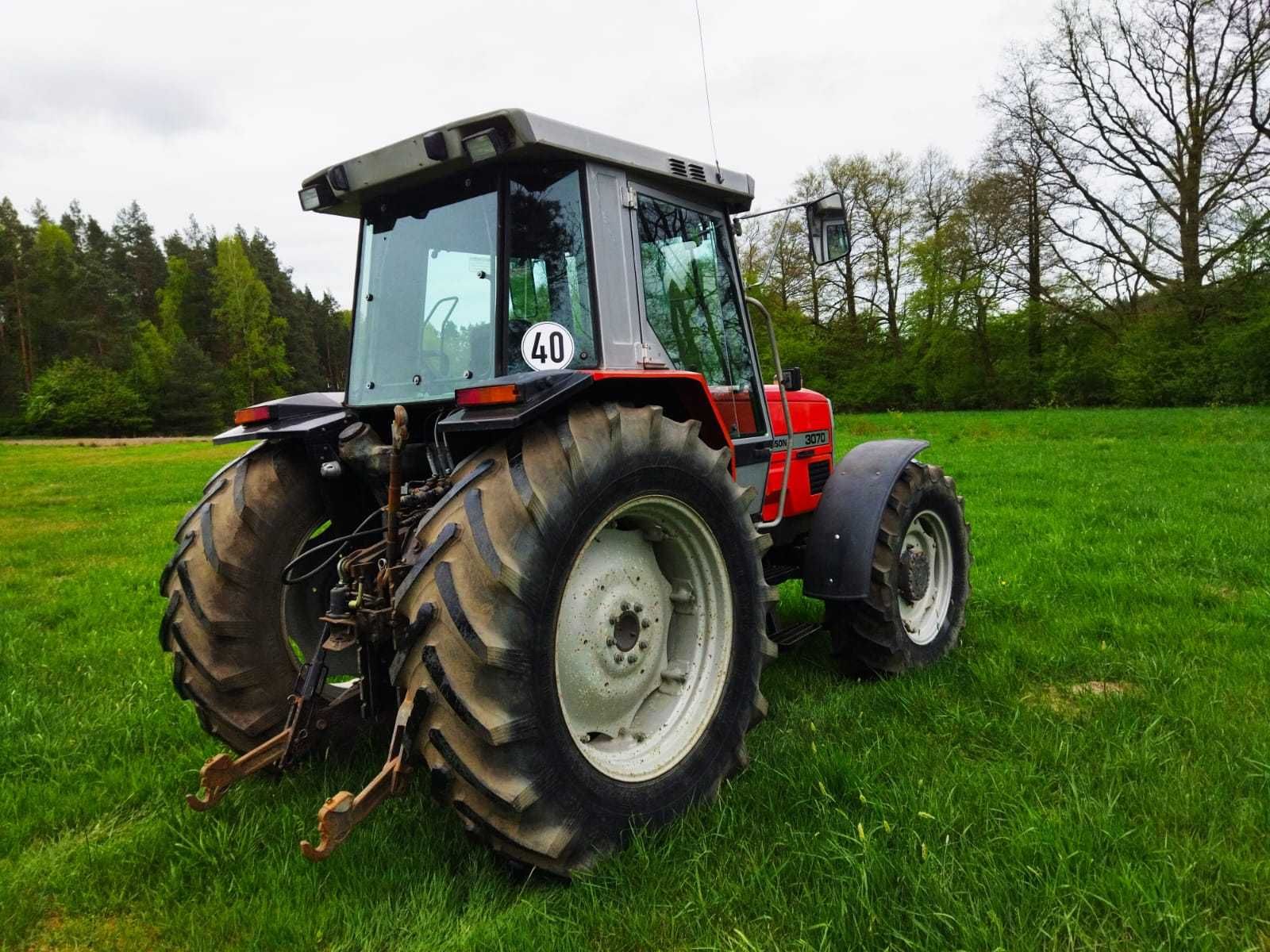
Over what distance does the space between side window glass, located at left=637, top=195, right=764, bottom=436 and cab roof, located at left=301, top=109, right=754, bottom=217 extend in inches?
5.9

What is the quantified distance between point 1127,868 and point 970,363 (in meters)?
33.4

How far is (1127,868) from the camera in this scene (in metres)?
2.04

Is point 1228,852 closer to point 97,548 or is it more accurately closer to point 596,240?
point 596,240

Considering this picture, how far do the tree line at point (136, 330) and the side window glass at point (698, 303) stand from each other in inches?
1993

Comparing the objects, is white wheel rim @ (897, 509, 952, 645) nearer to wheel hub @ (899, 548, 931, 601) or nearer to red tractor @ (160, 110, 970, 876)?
wheel hub @ (899, 548, 931, 601)

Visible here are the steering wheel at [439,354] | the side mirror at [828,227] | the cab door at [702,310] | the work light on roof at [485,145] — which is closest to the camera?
the work light on roof at [485,145]

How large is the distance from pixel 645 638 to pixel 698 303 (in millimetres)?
1510

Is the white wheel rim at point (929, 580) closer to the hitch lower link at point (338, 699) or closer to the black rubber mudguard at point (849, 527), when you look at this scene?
the black rubber mudguard at point (849, 527)

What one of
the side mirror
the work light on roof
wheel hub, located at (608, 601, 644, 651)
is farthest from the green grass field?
the work light on roof

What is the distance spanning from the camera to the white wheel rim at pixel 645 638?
2477 millimetres

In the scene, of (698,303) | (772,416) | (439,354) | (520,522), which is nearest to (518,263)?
(439,354)

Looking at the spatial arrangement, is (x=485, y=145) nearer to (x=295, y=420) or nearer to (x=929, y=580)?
(x=295, y=420)

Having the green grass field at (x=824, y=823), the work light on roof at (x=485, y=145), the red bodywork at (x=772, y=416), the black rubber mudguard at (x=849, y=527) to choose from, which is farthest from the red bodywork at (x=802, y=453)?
the work light on roof at (x=485, y=145)

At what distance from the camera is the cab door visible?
3068 mm
